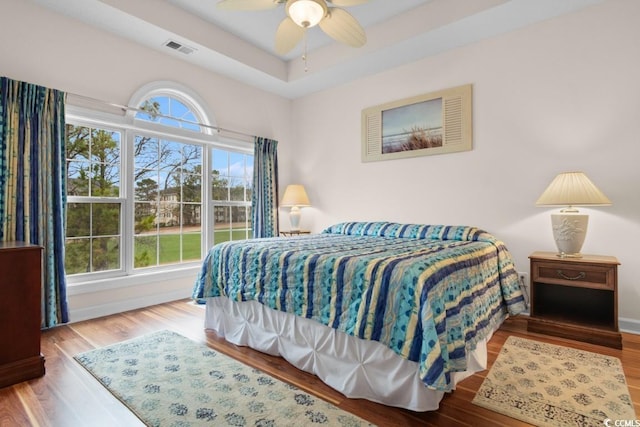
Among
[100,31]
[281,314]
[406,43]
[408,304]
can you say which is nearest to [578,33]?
[406,43]

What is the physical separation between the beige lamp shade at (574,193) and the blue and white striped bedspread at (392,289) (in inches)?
22.4

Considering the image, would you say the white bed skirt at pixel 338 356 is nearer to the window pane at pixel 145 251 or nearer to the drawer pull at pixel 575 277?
the drawer pull at pixel 575 277

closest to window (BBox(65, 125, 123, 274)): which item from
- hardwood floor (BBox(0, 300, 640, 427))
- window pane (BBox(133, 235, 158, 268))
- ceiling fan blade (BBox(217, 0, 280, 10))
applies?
window pane (BBox(133, 235, 158, 268))

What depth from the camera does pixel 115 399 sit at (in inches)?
69.8

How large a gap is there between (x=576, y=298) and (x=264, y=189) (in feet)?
11.8

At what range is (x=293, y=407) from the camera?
170 cm

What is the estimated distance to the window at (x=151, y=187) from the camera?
3.18 m

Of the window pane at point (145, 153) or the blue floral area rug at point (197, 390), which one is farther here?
the window pane at point (145, 153)

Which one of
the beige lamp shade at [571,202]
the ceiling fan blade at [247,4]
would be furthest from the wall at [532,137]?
the ceiling fan blade at [247,4]

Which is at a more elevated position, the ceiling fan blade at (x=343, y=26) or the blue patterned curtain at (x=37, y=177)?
the ceiling fan blade at (x=343, y=26)

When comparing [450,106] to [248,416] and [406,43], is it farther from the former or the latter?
[248,416]

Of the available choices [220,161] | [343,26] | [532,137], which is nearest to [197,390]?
[343,26]

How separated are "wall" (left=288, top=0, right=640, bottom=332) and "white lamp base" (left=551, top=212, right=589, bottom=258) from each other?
36cm

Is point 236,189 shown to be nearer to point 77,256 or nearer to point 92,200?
point 92,200
